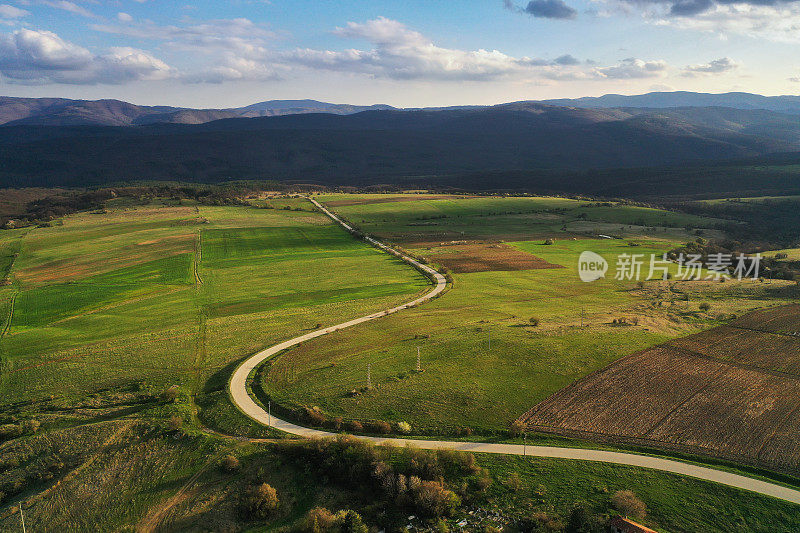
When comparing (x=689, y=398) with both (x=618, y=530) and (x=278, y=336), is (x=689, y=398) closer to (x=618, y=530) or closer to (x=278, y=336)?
(x=618, y=530)

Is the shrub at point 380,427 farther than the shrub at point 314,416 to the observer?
No

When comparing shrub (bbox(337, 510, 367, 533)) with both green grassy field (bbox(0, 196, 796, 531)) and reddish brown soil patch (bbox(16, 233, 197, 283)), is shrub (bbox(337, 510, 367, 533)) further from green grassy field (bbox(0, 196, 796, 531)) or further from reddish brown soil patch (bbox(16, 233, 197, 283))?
reddish brown soil patch (bbox(16, 233, 197, 283))

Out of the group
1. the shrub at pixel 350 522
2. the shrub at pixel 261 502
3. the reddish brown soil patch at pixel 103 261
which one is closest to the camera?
the shrub at pixel 350 522

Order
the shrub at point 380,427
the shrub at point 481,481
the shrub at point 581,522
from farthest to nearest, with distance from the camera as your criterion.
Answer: the shrub at point 380,427
the shrub at point 481,481
the shrub at point 581,522

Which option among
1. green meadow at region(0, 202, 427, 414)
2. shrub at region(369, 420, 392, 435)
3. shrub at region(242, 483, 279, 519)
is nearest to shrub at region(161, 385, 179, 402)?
green meadow at region(0, 202, 427, 414)

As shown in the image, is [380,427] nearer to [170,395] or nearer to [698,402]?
[170,395]

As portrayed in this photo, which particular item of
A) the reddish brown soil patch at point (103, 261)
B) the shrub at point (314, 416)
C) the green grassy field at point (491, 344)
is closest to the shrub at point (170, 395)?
the green grassy field at point (491, 344)

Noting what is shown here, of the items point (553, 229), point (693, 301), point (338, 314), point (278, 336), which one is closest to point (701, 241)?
point (553, 229)

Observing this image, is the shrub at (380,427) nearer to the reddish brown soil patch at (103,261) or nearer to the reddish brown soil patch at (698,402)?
the reddish brown soil patch at (698,402)
